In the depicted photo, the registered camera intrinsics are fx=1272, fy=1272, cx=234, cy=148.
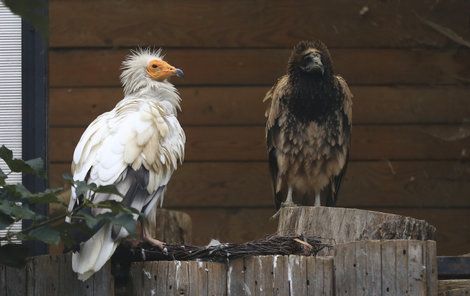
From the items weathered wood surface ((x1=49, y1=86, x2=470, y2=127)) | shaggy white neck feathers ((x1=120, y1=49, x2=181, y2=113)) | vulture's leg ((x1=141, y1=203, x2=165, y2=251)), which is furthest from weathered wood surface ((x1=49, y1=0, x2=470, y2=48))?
vulture's leg ((x1=141, y1=203, x2=165, y2=251))

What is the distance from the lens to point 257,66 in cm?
836

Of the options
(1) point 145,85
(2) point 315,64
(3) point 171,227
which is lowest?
(3) point 171,227

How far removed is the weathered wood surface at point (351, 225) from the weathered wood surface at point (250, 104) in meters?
2.43

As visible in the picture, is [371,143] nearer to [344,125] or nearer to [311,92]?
[344,125]

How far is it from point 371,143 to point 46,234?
4486 mm

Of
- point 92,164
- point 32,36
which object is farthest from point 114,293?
point 32,36

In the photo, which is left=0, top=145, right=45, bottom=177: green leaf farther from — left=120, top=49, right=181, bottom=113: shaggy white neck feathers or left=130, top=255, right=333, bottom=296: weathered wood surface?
left=120, top=49, right=181, bottom=113: shaggy white neck feathers

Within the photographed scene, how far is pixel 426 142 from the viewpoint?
27.5ft

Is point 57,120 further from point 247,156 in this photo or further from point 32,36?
point 32,36

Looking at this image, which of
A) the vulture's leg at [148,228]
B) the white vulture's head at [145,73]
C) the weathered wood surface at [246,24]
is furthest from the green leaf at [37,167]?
the weathered wood surface at [246,24]

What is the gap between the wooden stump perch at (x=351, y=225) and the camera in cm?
550

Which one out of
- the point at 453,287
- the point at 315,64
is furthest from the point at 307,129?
the point at 453,287

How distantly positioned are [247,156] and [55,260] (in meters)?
3.64

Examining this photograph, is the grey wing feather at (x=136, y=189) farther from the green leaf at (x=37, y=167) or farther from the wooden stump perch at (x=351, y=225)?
the wooden stump perch at (x=351, y=225)
